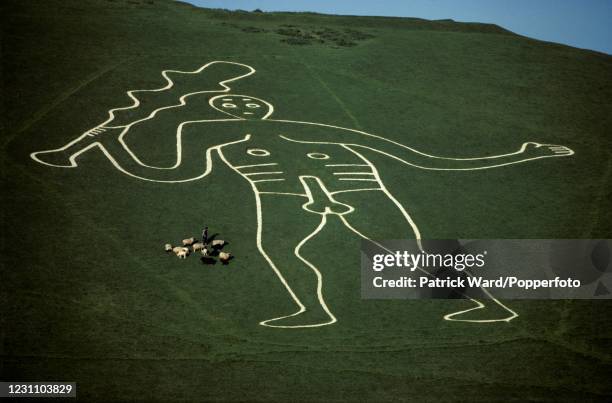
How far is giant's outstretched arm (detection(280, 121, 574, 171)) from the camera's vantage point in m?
46.4

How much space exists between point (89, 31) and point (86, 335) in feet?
121

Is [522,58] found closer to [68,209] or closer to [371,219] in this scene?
[371,219]

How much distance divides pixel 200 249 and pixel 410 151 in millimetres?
17219

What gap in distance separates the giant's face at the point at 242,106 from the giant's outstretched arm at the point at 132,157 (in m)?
4.66

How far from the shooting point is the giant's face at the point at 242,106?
49344 millimetres

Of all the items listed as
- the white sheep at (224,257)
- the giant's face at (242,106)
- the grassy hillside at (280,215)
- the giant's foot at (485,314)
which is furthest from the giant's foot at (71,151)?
the giant's foot at (485,314)

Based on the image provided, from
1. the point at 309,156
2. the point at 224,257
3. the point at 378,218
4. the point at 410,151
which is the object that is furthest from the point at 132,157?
the point at 410,151

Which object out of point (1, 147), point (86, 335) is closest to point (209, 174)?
point (1, 147)

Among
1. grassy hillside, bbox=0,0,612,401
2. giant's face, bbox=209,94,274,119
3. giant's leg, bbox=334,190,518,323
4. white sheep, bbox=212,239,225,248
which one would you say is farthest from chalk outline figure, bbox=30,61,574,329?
white sheep, bbox=212,239,225,248

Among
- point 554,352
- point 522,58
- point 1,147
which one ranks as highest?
point 522,58

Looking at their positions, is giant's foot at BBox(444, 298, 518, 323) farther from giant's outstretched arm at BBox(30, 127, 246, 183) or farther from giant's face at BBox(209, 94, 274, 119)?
giant's face at BBox(209, 94, 274, 119)

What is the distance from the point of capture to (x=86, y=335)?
30.1 metres

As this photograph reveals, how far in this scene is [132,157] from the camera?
43219 millimetres

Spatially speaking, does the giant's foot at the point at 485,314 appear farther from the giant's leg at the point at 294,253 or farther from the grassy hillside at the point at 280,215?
the giant's leg at the point at 294,253
